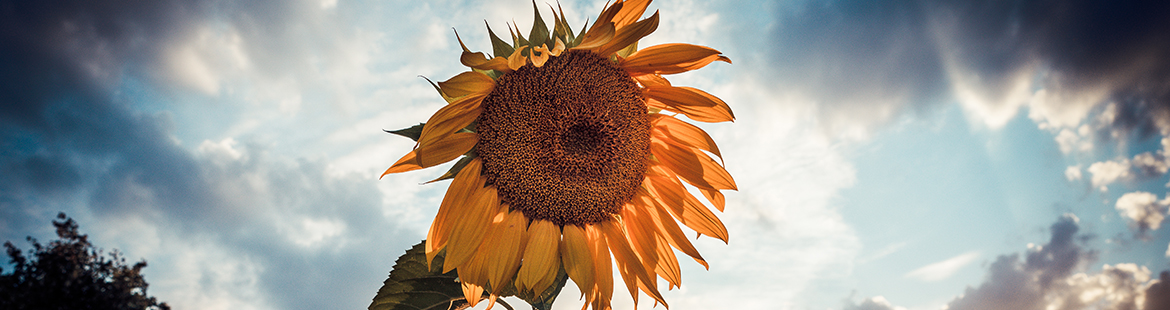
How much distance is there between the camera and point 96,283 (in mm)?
21531

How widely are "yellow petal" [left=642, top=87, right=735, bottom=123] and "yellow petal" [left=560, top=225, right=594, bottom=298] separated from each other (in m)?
0.60

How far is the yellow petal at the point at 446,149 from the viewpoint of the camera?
1.78 meters

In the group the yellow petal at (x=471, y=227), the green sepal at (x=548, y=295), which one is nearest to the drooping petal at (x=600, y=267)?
the green sepal at (x=548, y=295)

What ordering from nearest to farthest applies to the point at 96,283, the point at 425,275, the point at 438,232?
1. the point at 438,232
2. the point at 425,275
3. the point at 96,283

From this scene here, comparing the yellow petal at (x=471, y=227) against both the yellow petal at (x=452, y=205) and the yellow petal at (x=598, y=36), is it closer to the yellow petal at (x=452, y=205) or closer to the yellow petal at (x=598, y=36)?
the yellow petal at (x=452, y=205)

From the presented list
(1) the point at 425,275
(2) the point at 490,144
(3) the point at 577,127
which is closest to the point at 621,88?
(3) the point at 577,127

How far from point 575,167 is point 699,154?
545 mm

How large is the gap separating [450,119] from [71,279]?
2706cm

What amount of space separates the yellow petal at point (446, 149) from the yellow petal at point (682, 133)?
76 cm

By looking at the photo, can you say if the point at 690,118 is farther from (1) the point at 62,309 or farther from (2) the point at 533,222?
(1) the point at 62,309

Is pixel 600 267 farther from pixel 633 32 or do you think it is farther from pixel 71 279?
pixel 71 279

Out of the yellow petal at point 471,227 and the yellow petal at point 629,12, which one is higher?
the yellow petal at point 629,12

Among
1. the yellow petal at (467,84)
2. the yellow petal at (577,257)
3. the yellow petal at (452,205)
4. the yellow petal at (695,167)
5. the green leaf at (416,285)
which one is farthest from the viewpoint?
the yellow petal at (695,167)

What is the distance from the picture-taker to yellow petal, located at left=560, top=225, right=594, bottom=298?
6.92 feet
